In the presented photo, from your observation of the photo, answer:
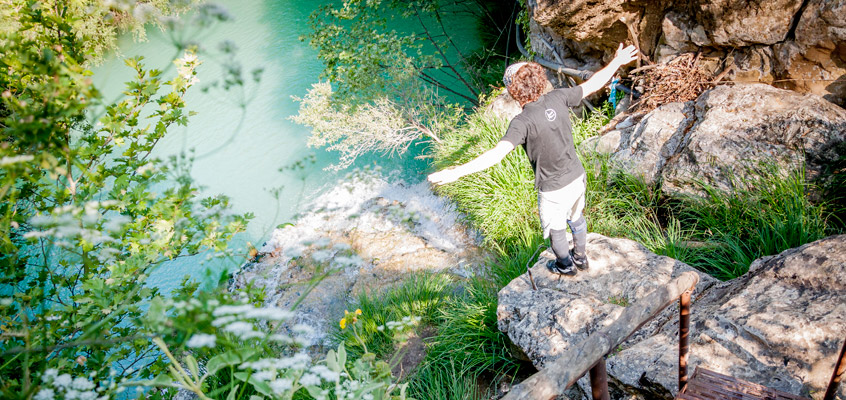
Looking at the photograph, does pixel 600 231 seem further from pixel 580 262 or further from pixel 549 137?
pixel 549 137

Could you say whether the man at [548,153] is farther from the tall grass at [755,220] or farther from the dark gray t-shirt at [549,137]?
the tall grass at [755,220]

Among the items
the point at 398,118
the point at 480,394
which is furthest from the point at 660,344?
the point at 398,118

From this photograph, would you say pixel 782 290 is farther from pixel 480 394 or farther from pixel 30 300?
pixel 30 300

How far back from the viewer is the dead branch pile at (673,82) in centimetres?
429

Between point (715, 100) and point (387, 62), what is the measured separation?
4.17 metres

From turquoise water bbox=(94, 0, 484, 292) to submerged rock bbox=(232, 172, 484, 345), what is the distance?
388 millimetres

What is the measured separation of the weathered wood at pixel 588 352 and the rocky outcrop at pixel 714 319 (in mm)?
562

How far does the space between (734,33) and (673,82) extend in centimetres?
62

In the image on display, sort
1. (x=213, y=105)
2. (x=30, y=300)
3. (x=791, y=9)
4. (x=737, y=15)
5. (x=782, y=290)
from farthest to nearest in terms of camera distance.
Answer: (x=213, y=105) < (x=737, y=15) < (x=791, y=9) < (x=782, y=290) < (x=30, y=300)

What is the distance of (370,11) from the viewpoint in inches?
259

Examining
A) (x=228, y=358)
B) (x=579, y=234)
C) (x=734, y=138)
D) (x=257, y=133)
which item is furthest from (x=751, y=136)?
(x=257, y=133)

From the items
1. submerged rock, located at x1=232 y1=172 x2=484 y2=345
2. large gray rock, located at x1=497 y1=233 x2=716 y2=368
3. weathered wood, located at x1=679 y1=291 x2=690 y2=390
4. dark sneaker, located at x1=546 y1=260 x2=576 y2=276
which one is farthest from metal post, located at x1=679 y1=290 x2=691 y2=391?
submerged rock, located at x1=232 y1=172 x2=484 y2=345

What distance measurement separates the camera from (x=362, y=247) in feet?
18.9

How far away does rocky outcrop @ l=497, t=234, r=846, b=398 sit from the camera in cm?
181
